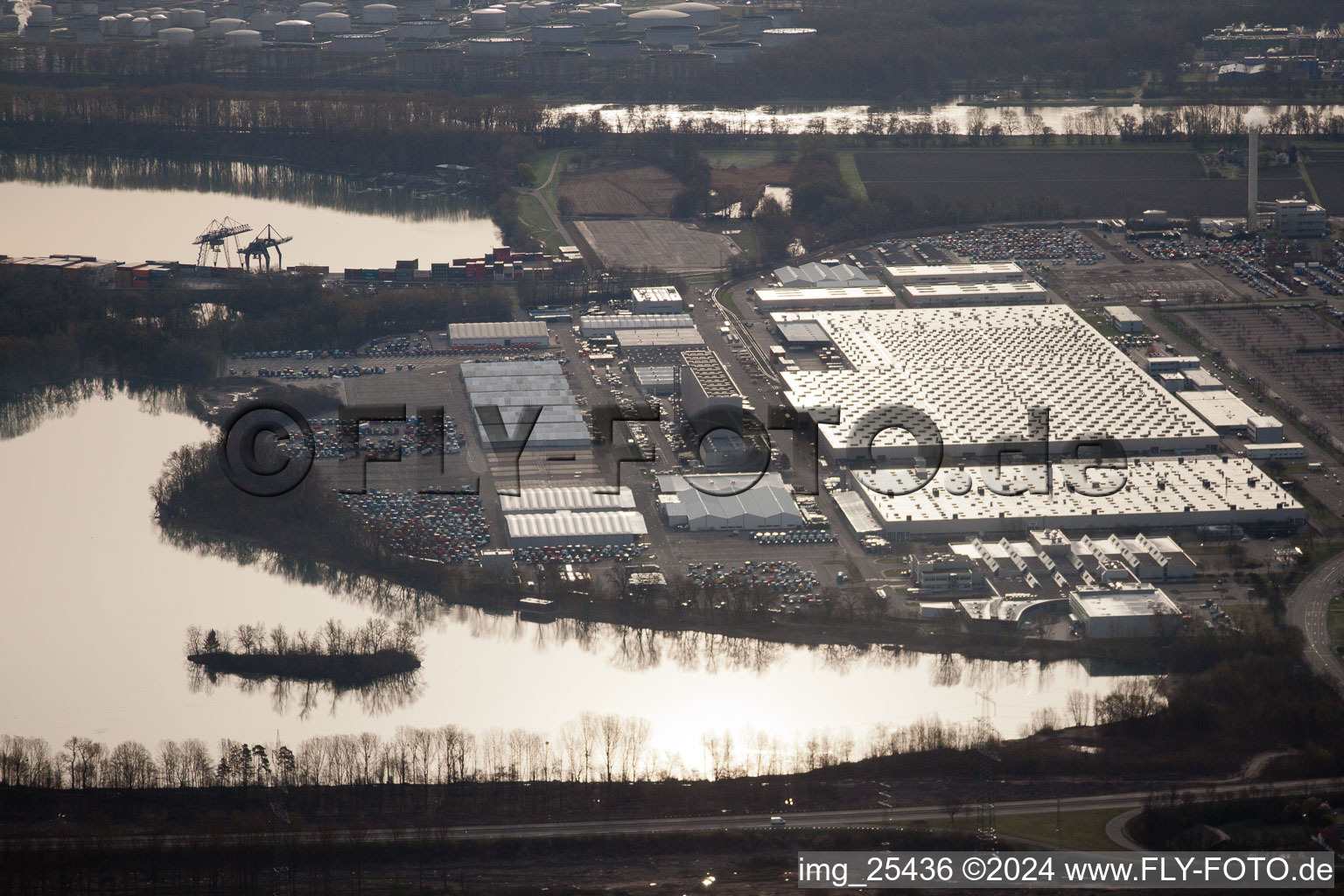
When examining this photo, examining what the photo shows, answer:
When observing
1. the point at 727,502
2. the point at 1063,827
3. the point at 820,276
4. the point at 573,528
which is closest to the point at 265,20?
the point at 820,276

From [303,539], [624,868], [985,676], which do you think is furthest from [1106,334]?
[624,868]

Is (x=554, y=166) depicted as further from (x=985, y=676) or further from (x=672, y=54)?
(x=985, y=676)

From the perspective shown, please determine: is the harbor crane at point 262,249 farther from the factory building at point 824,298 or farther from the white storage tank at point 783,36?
the white storage tank at point 783,36

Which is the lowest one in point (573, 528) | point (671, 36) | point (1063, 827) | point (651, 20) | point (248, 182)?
point (1063, 827)

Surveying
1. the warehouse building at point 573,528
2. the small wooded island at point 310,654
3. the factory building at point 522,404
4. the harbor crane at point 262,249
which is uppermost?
the harbor crane at point 262,249

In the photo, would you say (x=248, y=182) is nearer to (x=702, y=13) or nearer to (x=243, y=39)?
(x=243, y=39)

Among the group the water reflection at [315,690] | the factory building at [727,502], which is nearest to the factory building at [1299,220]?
the factory building at [727,502]
